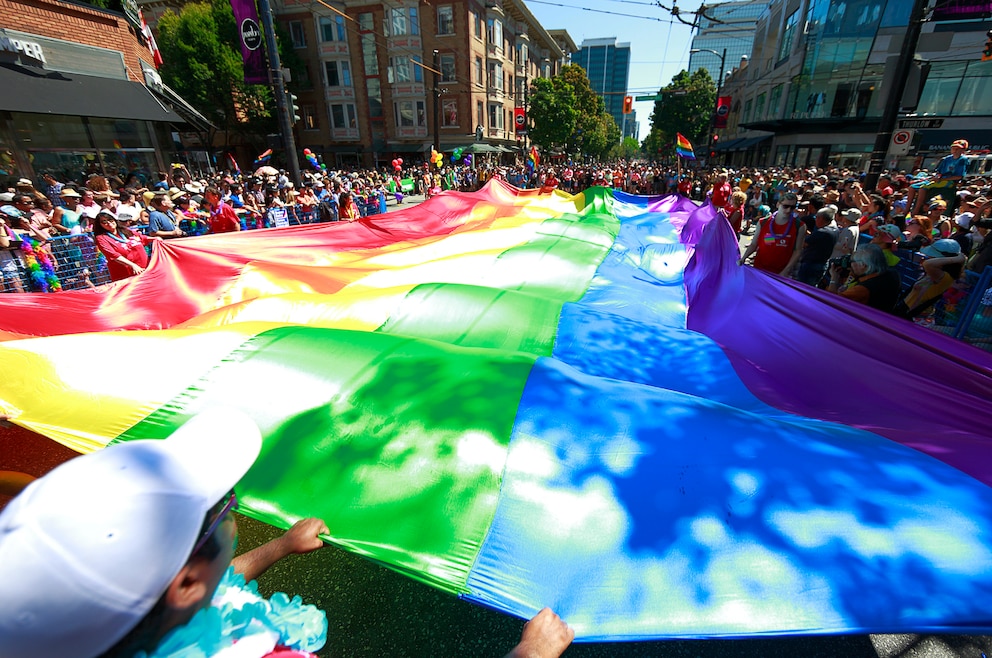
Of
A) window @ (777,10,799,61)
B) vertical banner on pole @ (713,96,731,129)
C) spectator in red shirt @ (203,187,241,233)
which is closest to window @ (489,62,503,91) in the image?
vertical banner on pole @ (713,96,731,129)

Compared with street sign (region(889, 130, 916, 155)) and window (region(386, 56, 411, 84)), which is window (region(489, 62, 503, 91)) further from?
street sign (region(889, 130, 916, 155))

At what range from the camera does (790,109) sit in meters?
34.1

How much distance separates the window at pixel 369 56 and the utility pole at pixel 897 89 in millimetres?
39118

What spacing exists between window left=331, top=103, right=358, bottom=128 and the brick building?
2455 centimetres

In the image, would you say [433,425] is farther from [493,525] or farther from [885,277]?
[885,277]

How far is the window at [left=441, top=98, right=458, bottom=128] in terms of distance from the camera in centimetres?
3888

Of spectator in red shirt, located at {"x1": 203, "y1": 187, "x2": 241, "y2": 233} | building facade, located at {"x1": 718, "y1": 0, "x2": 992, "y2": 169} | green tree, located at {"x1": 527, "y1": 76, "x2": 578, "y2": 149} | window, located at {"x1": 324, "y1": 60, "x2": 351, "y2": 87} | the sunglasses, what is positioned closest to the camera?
the sunglasses

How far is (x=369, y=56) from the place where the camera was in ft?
127

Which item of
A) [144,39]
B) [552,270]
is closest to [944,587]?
[552,270]

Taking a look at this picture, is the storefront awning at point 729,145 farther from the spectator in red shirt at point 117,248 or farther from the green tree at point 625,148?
the green tree at point 625,148

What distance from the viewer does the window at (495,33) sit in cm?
4053

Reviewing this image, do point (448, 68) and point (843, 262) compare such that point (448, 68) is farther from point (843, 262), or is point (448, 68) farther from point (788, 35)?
point (843, 262)

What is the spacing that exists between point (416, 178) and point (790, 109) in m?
28.2

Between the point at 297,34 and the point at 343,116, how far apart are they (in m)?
7.32
